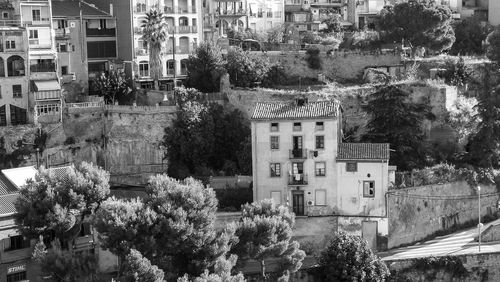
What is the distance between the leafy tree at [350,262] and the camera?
52562 mm

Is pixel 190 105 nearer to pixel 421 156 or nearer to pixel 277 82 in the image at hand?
pixel 277 82

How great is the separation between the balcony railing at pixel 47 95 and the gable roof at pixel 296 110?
18036 millimetres

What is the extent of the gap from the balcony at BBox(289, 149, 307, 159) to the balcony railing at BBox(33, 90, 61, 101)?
21.3 meters

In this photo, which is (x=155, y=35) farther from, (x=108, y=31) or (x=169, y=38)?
(x=108, y=31)

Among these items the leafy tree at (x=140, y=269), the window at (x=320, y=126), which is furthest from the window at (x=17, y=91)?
the window at (x=320, y=126)

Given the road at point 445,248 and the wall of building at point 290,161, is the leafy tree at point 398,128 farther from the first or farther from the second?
the wall of building at point 290,161

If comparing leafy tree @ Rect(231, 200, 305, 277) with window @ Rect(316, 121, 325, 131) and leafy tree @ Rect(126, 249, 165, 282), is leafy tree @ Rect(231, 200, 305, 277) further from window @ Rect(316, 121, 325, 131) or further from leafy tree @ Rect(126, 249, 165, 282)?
window @ Rect(316, 121, 325, 131)

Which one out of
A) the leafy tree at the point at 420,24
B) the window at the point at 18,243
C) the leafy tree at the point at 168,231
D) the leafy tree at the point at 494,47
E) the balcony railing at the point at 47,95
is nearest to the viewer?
the leafy tree at the point at 168,231

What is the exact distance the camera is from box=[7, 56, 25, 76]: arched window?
219 feet

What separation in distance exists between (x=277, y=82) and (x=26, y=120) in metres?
21.8

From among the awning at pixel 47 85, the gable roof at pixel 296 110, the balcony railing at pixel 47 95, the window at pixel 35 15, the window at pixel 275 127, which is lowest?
the window at pixel 275 127

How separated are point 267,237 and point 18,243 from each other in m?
16.5

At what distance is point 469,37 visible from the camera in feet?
286

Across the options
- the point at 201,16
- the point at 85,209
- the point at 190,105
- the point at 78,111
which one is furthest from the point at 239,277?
the point at 201,16
